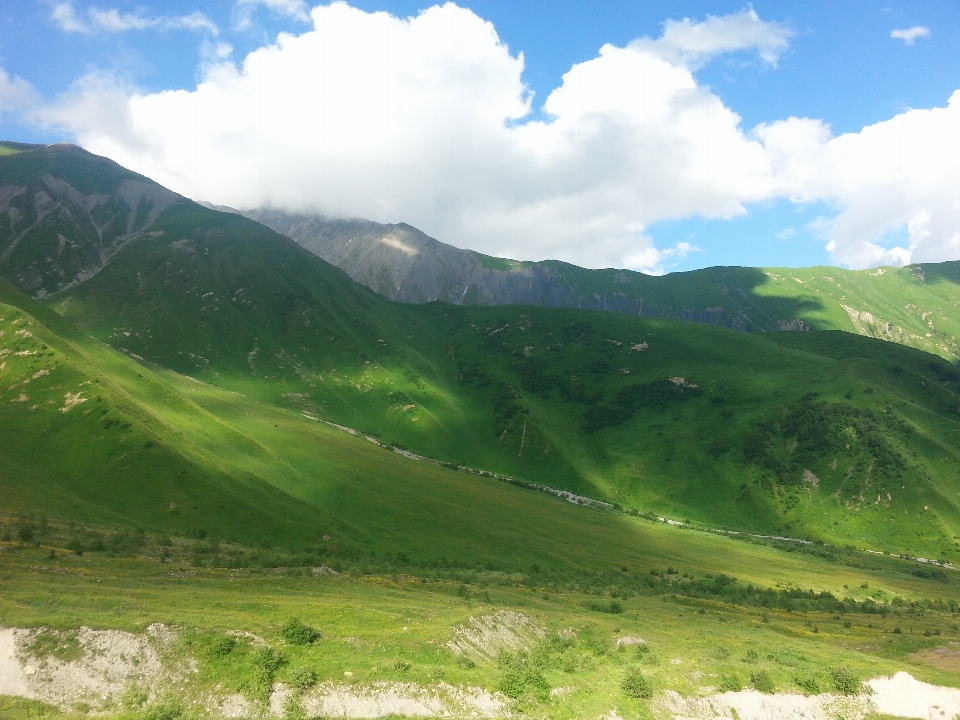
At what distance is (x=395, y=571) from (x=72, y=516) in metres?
34.5

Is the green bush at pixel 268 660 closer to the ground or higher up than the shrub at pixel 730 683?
higher up

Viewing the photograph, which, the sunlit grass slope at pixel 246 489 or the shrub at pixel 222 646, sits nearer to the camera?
the shrub at pixel 222 646

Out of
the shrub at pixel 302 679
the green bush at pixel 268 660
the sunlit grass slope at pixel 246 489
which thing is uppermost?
the green bush at pixel 268 660

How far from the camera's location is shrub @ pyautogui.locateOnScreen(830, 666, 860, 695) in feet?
112

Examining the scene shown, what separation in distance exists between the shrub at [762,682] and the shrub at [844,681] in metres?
4.29

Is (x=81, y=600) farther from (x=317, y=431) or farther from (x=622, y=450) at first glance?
(x=622, y=450)

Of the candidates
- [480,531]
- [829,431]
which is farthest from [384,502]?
[829,431]

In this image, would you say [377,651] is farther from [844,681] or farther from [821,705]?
[844,681]

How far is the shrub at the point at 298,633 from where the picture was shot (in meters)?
29.5

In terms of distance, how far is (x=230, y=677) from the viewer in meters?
25.8

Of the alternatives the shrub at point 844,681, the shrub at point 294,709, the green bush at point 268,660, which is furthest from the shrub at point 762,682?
the green bush at point 268,660

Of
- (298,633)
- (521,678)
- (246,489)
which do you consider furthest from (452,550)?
(298,633)

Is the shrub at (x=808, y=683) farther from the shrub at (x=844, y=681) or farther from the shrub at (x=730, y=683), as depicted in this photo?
the shrub at (x=730, y=683)

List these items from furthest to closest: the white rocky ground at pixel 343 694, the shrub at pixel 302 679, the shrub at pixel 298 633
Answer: the shrub at pixel 298 633, the shrub at pixel 302 679, the white rocky ground at pixel 343 694
